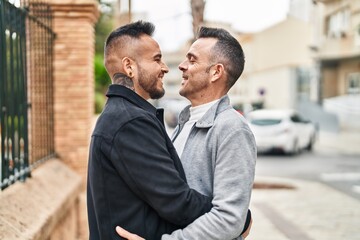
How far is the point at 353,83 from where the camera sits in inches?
1288

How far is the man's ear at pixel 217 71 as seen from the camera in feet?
7.24

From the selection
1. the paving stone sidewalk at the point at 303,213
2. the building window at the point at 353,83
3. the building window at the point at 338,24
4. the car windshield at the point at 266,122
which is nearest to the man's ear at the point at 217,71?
the paving stone sidewalk at the point at 303,213

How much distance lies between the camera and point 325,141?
78.6 feet

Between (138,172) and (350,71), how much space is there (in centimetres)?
3325

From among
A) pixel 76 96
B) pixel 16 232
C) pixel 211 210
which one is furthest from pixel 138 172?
pixel 76 96

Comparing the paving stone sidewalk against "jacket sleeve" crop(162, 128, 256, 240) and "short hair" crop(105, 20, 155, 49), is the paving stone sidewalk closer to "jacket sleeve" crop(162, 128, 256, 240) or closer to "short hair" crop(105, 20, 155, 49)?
"jacket sleeve" crop(162, 128, 256, 240)

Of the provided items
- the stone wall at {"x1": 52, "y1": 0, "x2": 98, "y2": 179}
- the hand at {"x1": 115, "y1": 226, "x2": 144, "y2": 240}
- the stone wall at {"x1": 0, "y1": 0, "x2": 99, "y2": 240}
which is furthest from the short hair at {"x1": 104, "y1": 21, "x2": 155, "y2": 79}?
the stone wall at {"x1": 52, "y1": 0, "x2": 98, "y2": 179}

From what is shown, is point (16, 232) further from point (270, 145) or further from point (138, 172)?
point (270, 145)

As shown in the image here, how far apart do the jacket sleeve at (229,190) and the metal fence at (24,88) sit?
2.58m

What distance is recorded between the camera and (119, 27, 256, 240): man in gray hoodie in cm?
195

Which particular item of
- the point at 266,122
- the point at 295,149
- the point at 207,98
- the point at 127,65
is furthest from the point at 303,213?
the point at 295,149

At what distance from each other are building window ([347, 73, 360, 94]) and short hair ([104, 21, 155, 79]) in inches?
1266

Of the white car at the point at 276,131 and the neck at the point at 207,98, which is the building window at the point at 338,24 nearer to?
the white car at the point at 276,131

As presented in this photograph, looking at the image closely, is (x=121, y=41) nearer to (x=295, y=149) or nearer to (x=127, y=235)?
(x=127, y=235)
